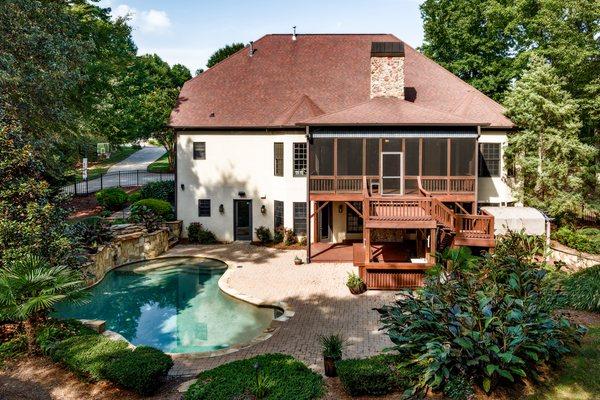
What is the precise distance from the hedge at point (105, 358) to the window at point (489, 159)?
19420mm

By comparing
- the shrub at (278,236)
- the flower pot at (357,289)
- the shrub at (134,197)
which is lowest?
the flower pot at (357,289)

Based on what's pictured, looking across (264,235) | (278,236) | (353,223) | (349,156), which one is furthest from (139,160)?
(349,156)

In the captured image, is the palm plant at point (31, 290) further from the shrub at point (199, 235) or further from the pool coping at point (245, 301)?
the shrub at point (199, 235)

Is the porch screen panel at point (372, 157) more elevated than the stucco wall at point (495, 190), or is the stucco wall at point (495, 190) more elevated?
the porch screen panel at point (372, 157)

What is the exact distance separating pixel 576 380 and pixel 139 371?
8235mm

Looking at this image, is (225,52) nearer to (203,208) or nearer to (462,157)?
(203,208)

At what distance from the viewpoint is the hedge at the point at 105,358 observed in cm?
847

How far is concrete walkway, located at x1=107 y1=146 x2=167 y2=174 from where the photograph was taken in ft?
149

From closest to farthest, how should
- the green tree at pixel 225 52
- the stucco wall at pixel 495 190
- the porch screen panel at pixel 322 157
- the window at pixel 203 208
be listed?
the porch screen panel at pixel 322 157 → the stucco wall at pixel 495 190 → the window at pixel 203 208 → the green tree at pixel 225 52

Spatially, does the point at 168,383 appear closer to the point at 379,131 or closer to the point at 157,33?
the point at 379,131

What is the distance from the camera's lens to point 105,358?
9.12 meters

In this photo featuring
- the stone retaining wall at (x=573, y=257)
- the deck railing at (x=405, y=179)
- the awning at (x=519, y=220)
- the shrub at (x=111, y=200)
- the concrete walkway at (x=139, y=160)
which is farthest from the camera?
the concrete walkway at (x=139, y=160)

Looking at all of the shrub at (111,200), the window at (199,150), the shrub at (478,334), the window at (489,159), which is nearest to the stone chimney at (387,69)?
the window at (489,159)

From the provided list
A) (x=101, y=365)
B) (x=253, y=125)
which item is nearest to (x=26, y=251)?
(x=101, y=365)
